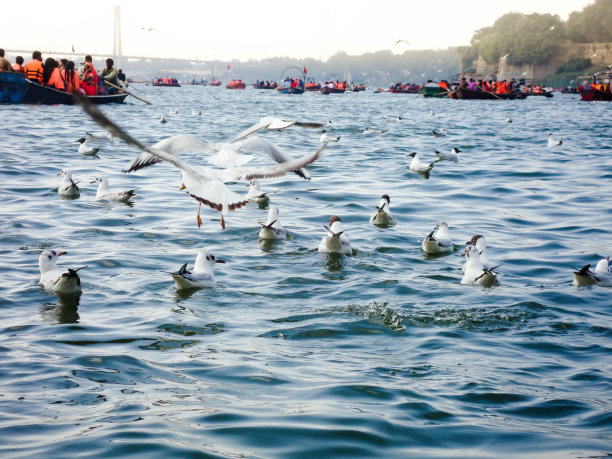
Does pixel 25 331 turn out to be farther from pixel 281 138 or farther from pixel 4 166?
pixel 281 138

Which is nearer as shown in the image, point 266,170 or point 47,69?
point 266,170

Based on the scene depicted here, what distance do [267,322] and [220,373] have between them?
114 centimetres

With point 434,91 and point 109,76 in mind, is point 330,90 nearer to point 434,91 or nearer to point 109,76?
point 434,91

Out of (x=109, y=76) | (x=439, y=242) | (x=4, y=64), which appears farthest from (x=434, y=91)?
(x=439, y=242)

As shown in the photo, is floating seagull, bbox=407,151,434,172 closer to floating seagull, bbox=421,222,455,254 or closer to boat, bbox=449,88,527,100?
floating seagull, bbox=421,222,455,254

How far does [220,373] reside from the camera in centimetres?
452

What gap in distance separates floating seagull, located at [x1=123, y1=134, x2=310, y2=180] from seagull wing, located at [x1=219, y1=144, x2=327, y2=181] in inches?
13.7

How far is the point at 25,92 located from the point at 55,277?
20.9 meters

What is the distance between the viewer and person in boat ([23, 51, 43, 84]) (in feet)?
81.4

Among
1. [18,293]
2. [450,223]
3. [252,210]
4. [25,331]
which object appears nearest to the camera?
[25,331]

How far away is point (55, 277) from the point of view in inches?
246

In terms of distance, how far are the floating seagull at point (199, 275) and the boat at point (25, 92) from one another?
1947 centimetres

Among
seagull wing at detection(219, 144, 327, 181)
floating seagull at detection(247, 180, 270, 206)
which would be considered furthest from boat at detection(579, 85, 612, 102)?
seagull wing at detection(219, 144, 327, 181)

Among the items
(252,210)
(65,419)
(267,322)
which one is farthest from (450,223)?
(65,419)
